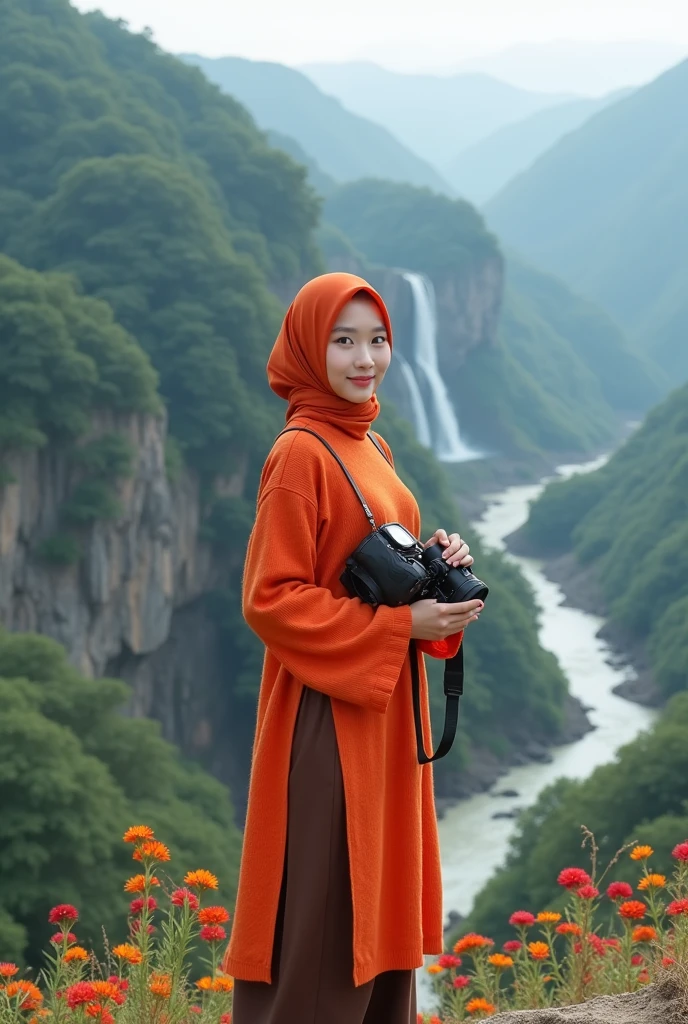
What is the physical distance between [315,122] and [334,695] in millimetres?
158865

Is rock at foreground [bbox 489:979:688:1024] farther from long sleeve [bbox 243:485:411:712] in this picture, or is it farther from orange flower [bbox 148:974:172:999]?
long sleeve [bbox 243:485:411:712]

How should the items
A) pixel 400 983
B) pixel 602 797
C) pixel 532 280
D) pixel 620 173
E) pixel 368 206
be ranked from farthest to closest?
pixel 620 173, pixel 532 280, pixel 368 206, pixel 602 797, pixel 400 983

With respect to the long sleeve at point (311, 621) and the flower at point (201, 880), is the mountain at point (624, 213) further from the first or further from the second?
the long sleeve at point (311, 621)

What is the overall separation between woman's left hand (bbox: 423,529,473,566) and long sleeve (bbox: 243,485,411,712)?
7.6 inches

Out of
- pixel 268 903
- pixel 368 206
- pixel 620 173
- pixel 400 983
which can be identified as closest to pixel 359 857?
pixel 268 903

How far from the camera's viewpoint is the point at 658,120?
145 meters

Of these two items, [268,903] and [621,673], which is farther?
[621,673]

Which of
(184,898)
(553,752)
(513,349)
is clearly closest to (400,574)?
(184,898)

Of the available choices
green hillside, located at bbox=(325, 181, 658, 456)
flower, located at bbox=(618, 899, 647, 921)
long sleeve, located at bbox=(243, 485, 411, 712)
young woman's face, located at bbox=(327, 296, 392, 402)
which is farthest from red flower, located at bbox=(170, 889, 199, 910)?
green hillside, located at bbox=(325, 181, 658, 456)

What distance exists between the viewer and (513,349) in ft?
312

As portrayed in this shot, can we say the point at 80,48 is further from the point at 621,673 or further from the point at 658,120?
the point at 658,120

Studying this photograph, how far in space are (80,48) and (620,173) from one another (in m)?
107

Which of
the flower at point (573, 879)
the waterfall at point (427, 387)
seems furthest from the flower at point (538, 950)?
the waterfall at point (427, 387)

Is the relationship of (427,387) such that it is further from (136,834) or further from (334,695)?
(334,695)
